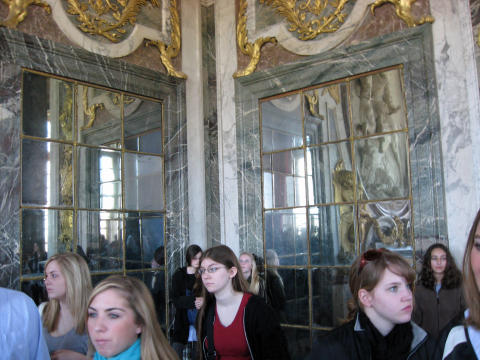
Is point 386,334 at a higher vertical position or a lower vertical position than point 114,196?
lower

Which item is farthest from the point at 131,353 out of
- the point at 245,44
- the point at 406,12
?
the point at 245,44

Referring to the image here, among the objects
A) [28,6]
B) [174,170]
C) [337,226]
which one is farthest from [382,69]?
[28,6]

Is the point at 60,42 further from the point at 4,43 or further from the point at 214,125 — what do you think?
the point at 214,125

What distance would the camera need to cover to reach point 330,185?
18.0 ft

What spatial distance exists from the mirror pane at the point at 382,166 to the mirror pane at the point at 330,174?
4.8 inches

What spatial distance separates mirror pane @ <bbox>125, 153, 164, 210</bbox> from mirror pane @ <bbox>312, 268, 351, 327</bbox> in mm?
2048

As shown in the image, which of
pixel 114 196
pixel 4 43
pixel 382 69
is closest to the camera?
pixel 4 43

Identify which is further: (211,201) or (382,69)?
(211,201)

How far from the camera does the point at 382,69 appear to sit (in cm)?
518

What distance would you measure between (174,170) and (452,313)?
11.3 feet

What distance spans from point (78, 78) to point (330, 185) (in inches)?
115

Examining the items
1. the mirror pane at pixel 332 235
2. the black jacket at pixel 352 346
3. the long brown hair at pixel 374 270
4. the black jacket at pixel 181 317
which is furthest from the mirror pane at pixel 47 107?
the black jacket at pixel 352 346

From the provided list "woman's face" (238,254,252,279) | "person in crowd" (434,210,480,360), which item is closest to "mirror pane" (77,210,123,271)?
"woman's face" (238,254,252,279)

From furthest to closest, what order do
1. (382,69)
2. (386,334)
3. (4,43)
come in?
(382,69) → (4,43) → (386,334)
